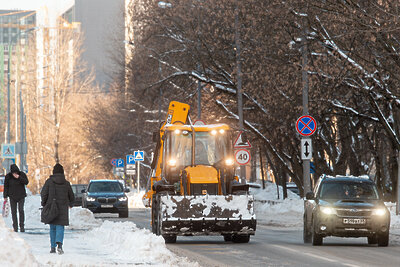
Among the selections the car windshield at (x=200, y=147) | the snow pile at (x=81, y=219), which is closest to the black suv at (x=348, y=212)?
the car windshield at (x=200, y=147)

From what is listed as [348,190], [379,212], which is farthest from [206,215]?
[379,212]

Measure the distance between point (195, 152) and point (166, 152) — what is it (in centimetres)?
74

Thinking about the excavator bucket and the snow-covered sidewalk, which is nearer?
the snow-covered sidewalk

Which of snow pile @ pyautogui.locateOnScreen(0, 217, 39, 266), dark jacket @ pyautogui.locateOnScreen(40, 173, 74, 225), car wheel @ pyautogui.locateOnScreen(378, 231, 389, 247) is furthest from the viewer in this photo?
car wheel @ pyautogui.locateOnScreen(378, 231, 389, 247)

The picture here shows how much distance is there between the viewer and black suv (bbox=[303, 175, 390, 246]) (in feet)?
68.6

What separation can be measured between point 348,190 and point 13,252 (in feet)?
43.8

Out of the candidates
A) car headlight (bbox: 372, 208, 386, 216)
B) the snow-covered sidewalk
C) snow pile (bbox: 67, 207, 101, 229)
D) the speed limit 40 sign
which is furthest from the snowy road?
the speed limit 40 sign

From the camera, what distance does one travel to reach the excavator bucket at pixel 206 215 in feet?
69.8

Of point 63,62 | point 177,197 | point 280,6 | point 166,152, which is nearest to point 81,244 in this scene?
point 177,197

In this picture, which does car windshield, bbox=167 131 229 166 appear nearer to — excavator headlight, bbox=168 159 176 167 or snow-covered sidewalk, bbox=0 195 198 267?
excavator headlight, bbox=168 159 176 167

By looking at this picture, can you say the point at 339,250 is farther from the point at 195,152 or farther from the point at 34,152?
the point at 34,152

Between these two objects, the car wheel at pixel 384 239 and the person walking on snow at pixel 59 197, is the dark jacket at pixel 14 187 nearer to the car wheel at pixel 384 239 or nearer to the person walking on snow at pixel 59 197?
the person walking on snow at pixel 59 197

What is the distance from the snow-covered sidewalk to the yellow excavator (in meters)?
1.32

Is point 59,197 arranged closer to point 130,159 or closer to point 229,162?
point 229,162
